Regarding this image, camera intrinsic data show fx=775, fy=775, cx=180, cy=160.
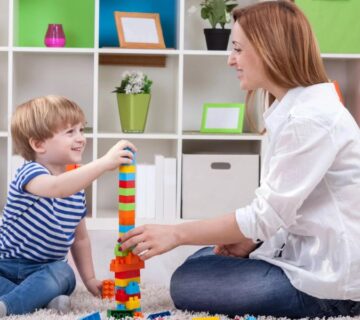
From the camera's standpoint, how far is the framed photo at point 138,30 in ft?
9.98

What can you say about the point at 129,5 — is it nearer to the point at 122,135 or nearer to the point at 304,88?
the point at 122,135

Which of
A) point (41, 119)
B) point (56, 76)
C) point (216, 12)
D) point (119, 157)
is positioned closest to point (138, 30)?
point (216, 12)

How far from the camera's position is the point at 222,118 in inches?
122

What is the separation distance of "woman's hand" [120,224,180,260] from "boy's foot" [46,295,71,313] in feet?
0.91

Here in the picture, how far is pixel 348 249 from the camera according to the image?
5.18 feet

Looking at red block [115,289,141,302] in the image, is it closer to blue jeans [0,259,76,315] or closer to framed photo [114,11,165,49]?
blue jeans [0,259,76,315]

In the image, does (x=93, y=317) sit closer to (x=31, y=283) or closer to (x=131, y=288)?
(x=131, y=288)

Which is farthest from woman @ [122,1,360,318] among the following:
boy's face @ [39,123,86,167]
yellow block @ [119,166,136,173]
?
boy's face @ [39,123,86,167]

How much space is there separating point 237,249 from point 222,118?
4.34 ft

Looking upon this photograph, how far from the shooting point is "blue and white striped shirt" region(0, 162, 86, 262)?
6.04ft

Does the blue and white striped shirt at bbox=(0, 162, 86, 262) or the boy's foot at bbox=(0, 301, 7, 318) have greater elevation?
the blue and white striped shirt at bbox=(0, 162, 86, 262)

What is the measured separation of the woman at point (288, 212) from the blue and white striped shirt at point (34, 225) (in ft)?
1.01

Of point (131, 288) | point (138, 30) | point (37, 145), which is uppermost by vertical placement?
point (138, 30)

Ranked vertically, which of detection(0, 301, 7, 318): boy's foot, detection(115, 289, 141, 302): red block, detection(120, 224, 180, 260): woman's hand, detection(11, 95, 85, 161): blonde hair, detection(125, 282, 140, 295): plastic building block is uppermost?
detection(11, 95, 85, 161): blonde hair
